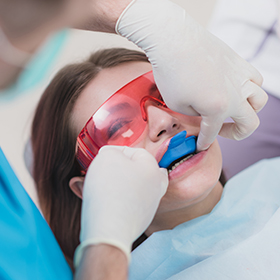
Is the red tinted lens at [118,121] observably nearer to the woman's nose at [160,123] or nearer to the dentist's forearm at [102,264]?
the woman's nose at [160,123]

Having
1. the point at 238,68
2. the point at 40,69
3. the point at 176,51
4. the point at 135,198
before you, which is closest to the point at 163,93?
the point at 176,51

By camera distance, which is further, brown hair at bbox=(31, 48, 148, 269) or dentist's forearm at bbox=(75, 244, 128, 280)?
brown hair at bbox=(31, 48, 148, 269)

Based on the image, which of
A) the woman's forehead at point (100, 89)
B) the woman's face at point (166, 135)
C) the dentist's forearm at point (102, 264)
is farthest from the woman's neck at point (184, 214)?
the dentist's forearm at point (102, 264)

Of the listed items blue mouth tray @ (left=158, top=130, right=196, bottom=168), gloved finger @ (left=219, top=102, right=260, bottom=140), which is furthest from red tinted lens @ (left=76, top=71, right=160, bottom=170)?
gloved finger @ (left=219, top=102, right=260, bottom=140)

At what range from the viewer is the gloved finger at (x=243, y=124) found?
959 millimetres

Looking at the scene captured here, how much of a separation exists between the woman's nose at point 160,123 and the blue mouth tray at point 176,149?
30 millimetres

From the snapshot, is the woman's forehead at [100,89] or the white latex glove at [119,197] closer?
the white latex glove at [119,197]

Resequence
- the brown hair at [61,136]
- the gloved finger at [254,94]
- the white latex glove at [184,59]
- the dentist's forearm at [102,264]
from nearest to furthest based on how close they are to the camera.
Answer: the dentist's forearm at [102,264] → the white latex glove at [184,59] → the gloved finger at [254,94] → the brown hair at [61,136]

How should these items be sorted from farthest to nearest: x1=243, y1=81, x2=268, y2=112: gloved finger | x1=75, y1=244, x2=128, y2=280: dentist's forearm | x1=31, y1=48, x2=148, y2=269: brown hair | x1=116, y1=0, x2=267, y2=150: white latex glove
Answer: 1. x1=31, y1=48, x2=148, y2=269: brown hair
2. x1=243, y1=81, x2=268, y2=112: gloved finger
3. x1=116, y1=0, x2=267, y2=150: white latex glove
4. x1=75, y1=244, x2=128, y2=280: dentist's forearm

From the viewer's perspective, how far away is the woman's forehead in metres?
1.04

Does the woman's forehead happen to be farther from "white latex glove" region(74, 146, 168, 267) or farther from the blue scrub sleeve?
the blue scrub sleeve

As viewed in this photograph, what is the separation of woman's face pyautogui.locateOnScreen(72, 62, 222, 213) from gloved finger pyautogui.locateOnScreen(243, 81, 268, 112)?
186 millimetres

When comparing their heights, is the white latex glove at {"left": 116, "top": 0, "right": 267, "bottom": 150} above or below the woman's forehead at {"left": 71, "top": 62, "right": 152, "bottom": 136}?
above

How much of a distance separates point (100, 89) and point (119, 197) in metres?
0.50
